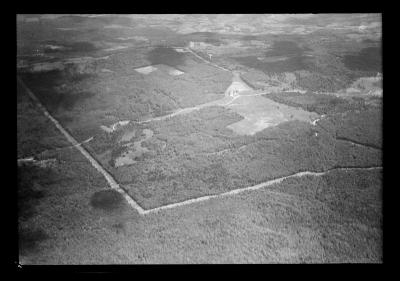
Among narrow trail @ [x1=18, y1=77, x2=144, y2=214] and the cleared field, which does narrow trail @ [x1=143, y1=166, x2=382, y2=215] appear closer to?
narrow trail @ [x1=18, y1=77, x2=144, y2=214]

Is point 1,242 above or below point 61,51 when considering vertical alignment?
below

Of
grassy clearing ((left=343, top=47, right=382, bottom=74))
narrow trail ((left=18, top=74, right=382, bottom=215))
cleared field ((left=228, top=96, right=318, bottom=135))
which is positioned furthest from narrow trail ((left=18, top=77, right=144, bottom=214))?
grassy clearing ((left=343, top=47, right=382, bottom=74))

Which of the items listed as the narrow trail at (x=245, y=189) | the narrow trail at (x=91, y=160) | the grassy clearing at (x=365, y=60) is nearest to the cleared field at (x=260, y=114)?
the narrow trail at (x=245, y=189)

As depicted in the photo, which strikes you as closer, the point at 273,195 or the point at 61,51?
the point at 273,195

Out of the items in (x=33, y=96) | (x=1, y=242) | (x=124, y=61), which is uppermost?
(x=124, y=61)

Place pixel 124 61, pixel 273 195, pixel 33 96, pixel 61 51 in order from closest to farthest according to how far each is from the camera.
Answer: pixel 273 195 → pixel 33 96 → pixel 124 61 → pixel 61 51

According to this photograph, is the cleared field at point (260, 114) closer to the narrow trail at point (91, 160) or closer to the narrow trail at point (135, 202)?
the narrow trail at point (135, 202)

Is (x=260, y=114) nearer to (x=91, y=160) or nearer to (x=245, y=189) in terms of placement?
(x=245, y=189)

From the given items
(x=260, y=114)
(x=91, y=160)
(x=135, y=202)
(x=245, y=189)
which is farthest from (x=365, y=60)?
(x=91, y=160)
